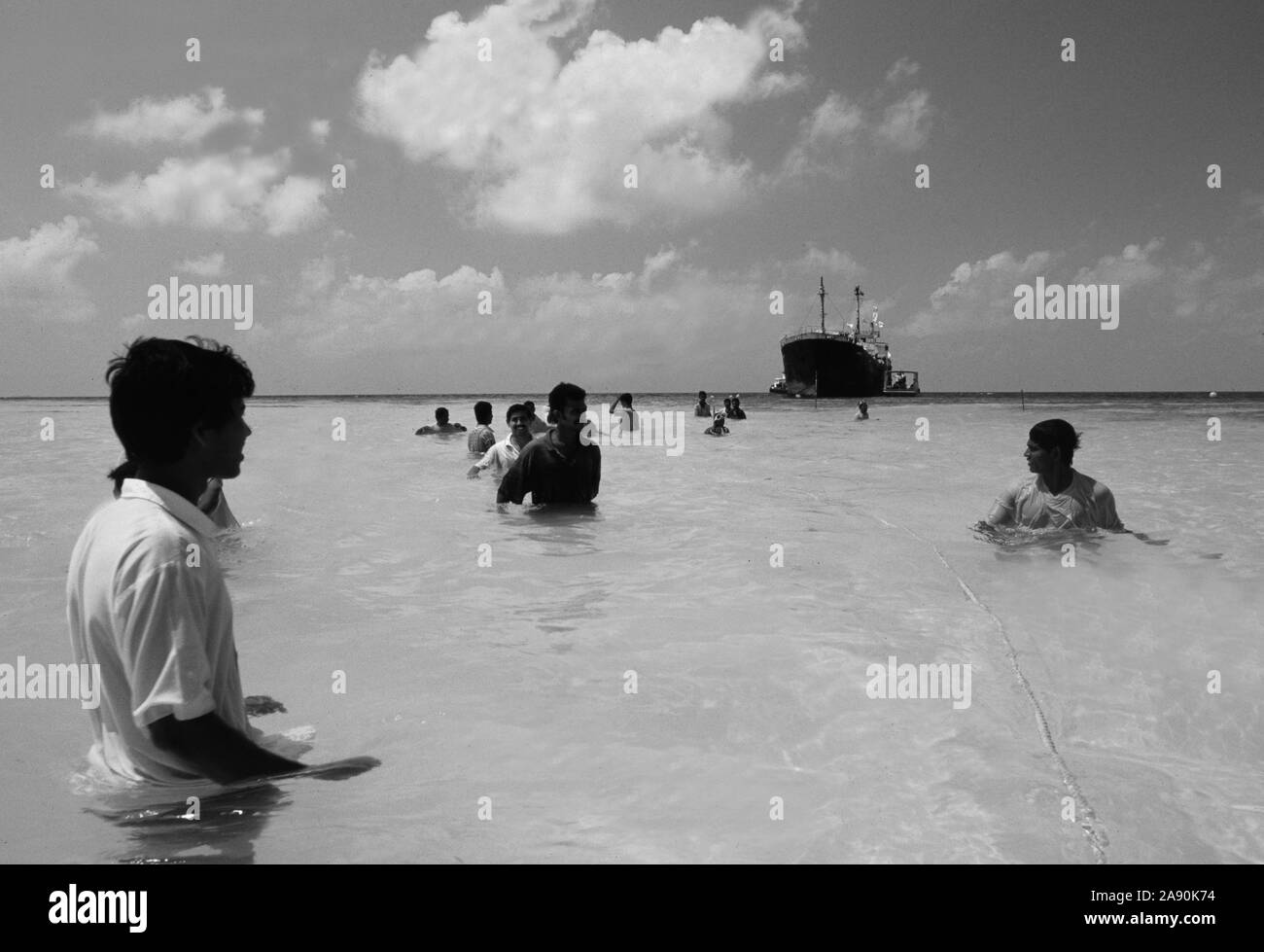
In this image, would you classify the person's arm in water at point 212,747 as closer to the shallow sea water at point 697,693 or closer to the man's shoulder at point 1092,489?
the shallow sea water at point 697,693

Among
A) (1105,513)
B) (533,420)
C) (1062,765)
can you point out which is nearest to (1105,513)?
(1105,513)

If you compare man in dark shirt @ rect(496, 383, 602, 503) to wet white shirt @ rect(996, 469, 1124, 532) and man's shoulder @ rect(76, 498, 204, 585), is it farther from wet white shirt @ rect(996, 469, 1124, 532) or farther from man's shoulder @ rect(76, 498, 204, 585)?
man's shoulder @ rect(76, 498, 204, 585)

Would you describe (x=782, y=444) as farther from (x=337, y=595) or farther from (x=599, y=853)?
(x=599, y=853)

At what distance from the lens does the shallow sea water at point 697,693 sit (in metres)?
2.71

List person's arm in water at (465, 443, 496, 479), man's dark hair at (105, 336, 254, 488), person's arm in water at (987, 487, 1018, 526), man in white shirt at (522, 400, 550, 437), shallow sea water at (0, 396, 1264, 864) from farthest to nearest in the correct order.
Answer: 1. man in white shirt at (522, 400, 550, 437)
2. person's arm in water at (465, 443, 496, 479)
3. person's arm in water at (987, 487, 1018, 526)
4. shallow sea water at (0, 396, 1264, 864)
5. man's dark hair at (105, 336, 254, 488)

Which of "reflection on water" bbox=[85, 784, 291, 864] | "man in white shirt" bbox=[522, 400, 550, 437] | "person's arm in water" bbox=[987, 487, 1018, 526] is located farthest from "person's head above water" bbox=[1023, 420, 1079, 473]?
"reflection on water" bbox=[85, 784, 291, 864]

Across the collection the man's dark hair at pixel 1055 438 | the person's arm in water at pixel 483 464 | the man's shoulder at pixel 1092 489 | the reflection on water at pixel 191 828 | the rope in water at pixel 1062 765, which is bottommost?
the rope in water at pixel 1062 765

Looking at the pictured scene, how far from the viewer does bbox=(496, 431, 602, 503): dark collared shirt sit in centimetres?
869

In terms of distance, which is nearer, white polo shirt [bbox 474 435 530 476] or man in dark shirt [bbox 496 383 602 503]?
man in dark shirt [bbox 496 383 602 503]

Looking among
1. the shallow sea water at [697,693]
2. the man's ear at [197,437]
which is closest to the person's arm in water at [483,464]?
the shallow sea water at [697,693]

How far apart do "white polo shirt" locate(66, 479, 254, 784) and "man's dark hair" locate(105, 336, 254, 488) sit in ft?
0.35

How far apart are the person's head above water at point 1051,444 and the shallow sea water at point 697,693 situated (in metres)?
0.78

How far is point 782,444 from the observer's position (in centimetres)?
2217
